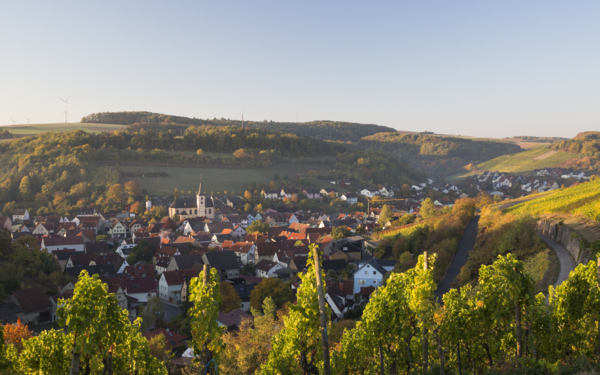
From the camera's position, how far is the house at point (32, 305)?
27.9m

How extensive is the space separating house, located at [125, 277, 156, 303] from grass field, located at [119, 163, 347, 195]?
5841 centimetres

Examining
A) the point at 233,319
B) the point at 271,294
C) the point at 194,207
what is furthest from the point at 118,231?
the point at 233,319

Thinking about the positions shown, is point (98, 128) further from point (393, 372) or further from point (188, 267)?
point (393, 372)

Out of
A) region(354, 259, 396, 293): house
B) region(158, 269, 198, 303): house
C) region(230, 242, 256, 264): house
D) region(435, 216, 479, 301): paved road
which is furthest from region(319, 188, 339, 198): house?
region(354, 259, 396, 293): house

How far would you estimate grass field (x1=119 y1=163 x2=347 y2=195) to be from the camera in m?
95.2

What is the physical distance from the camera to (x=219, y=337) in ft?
27.1

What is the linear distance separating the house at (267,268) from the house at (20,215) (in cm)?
4861

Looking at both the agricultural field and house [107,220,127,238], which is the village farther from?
the agricultural field

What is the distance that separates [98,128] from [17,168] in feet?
166

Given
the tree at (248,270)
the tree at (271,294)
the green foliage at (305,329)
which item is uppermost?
the green foliage at (305,329)

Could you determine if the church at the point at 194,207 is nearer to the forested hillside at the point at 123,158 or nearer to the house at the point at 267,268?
the forested hillside at the point at 123,158

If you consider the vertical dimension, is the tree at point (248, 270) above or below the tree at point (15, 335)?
below

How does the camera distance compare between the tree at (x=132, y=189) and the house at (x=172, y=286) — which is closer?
the house at (x=172, y=286)

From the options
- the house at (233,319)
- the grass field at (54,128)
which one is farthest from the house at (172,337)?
the grass field at (54,128)
